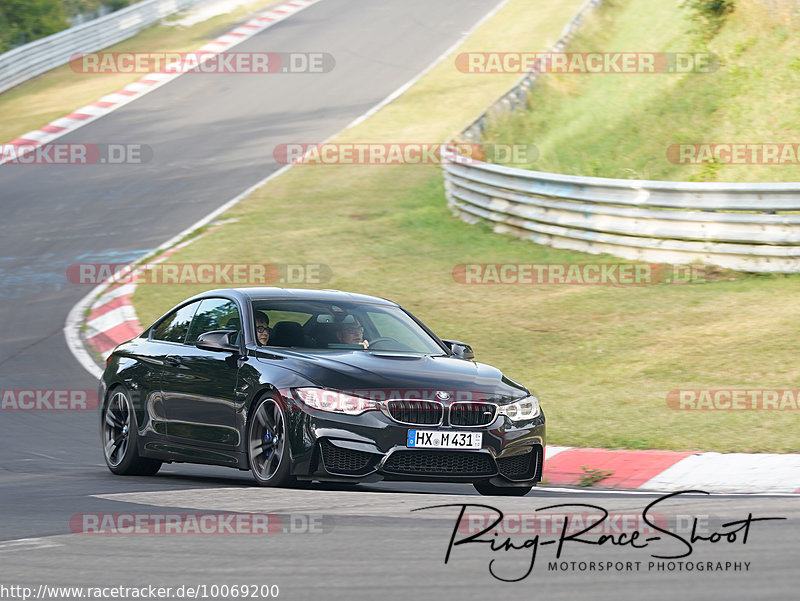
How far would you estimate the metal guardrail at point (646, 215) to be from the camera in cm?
1528

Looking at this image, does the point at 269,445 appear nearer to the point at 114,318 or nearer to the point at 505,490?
the point at 505,490

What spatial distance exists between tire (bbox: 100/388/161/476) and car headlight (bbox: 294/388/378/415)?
213cm

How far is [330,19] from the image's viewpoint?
4003 cm

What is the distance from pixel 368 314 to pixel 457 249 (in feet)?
34.6

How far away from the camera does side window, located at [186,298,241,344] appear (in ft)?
29.2

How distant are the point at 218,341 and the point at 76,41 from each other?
3012 centimetres

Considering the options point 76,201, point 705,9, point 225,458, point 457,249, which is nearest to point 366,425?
point 225,458

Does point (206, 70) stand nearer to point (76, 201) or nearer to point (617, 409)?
point (76, 201)

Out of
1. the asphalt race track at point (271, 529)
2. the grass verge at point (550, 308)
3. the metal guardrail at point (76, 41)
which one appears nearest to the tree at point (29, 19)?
the metal guardrail at point (76, 41)

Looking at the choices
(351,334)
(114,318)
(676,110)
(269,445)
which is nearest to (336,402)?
(269,445)

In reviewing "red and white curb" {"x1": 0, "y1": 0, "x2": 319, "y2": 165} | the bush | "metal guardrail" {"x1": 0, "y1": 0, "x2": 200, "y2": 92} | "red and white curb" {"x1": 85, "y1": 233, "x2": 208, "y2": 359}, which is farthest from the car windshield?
"metal guardrail" {"x1": 0, "y1": 0, "x2": 200, "y2": 92}

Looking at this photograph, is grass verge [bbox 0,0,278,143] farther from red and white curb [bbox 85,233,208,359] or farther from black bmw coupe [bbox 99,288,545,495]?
black bmw coupe [bbox 99,288,545,495]

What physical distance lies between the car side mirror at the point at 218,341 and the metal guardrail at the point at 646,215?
854cm

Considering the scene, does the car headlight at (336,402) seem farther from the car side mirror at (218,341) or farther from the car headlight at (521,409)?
the car side mirror at (218,341)
